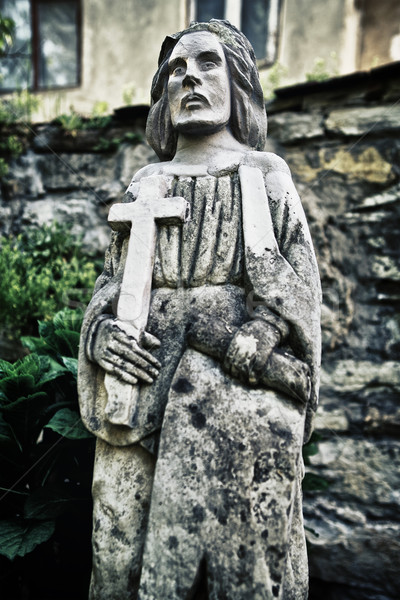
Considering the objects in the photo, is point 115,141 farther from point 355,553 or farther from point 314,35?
point 355,553

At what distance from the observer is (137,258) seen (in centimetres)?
203

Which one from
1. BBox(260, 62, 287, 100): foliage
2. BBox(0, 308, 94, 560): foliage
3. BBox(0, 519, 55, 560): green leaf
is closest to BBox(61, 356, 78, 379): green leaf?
BBox(0, 308, 94, 560): foliage

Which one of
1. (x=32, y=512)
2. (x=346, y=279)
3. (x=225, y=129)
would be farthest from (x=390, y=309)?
(x=32, y=512)

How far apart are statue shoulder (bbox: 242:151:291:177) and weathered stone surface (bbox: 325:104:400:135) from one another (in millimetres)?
2390

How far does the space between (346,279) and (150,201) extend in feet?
8.09

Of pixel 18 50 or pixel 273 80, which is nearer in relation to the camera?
pixel 273 80

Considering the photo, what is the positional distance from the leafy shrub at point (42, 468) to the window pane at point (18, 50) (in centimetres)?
473

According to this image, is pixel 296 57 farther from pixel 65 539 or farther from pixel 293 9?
pixel 65 539

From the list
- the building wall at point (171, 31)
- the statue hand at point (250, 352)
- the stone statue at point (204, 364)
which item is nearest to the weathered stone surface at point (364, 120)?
the building wall at point (171, 31)

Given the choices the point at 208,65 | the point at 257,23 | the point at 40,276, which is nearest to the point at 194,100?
the point at 208,65

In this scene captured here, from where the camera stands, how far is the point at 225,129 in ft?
A: 7.75

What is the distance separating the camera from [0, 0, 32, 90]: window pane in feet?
21.6

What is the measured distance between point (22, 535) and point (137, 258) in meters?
1.40

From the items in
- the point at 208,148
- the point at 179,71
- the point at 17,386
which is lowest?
the point at 17,386
